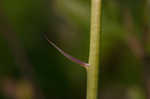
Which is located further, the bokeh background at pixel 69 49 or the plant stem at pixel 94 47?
the bokeh background at pixel 69 49

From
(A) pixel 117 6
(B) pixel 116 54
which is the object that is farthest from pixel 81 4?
(B) pixel 116 54

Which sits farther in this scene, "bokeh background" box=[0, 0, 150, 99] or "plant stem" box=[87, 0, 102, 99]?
"bokeh background" box=[0, 0, 150, 99]

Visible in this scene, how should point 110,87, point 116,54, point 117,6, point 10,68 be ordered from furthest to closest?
1. point 10,68
2. point 110,87
3. point 116,54
4. point 117,6

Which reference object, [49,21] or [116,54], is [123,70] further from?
[49,21]

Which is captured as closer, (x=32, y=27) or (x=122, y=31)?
(x=122, y=31)
